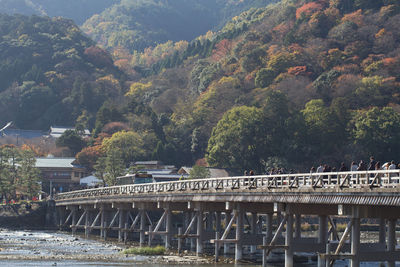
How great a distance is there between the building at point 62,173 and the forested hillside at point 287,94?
32.7ft

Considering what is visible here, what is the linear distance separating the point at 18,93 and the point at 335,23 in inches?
2313

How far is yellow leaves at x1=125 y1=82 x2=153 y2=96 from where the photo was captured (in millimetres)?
140875

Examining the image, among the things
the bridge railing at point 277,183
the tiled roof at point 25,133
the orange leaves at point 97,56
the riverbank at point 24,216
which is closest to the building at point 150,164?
the riverbank at point 24,216

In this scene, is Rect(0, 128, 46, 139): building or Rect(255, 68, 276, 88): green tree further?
Rect(0, 128, 46, 139): building

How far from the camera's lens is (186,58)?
158250 millimetres

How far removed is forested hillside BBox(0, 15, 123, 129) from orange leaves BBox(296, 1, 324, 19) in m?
36.2

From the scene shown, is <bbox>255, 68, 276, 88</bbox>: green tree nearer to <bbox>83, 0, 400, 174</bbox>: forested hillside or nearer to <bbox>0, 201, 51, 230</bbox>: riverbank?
<bbox>83, 0, 400, 174</bbox>: forested hillside

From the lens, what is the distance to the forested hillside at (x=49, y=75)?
143 meters

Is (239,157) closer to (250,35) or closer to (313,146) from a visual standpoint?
(313,146)

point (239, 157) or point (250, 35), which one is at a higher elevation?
point (250, 35)

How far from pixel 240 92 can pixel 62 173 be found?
87.0 feet

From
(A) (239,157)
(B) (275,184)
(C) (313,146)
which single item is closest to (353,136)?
(C) (313,146)

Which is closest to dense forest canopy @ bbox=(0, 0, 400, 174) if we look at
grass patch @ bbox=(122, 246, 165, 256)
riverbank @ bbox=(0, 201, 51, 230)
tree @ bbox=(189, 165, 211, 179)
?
tree @ bbox=(189, 165, 211, 179)

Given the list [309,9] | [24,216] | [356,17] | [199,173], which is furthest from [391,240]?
[309,9]
